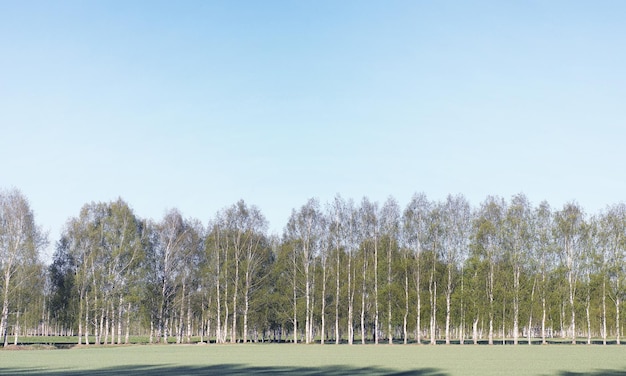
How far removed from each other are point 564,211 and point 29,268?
58.9 metres

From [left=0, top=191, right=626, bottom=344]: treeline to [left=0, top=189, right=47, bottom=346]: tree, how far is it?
637 cm

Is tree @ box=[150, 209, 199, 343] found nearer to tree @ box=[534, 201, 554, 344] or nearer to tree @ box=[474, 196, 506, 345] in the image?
tree @ box=[474, 196, 506, 345]

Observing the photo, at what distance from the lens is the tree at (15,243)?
205 feet

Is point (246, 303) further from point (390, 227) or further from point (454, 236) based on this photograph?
point (454, 236)

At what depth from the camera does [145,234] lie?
79.7 metres

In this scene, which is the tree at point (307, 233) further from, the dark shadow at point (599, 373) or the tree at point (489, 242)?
the dark shadow at point (599, 373)

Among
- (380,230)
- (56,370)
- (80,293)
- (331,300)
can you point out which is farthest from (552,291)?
(56,370)

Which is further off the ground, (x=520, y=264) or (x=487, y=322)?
(x=520, y=264)

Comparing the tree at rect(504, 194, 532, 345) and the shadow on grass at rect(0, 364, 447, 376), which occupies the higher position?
the tree at rect(504, 194, 532, 345)

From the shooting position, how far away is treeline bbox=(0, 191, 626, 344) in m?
73.1

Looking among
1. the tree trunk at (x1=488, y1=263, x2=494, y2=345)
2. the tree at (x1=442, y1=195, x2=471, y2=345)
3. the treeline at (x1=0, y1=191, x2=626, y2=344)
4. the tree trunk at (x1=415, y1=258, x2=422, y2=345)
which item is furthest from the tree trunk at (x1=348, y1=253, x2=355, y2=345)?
the tree trunk at (x1=488, y1=263, x2=494, y2=345)

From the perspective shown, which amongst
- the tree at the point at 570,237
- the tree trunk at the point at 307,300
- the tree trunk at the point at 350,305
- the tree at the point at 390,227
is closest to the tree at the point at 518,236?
the tree at the point at 570,237

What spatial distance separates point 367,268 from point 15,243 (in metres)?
37.2

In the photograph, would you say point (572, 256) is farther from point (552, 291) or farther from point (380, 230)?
point (380, 230)
